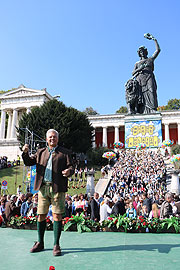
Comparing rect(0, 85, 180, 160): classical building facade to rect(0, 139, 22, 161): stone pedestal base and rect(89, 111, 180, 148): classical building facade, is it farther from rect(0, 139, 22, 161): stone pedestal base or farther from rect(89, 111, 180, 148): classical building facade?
rect(0, 139, 22, 161): stone pedestal base

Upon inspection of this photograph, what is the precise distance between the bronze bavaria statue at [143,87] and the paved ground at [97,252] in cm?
2090

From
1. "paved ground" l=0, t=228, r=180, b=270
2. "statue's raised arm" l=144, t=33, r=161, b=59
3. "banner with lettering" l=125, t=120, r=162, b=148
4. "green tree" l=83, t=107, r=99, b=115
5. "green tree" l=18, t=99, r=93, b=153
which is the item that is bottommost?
"paved ground" l=0, t=228, r=180, b=270

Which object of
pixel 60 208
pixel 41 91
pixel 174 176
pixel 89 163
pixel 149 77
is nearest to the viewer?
pixel 60 208

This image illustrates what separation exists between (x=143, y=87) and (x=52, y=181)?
23.4 m

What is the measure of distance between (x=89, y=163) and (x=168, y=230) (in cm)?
3826

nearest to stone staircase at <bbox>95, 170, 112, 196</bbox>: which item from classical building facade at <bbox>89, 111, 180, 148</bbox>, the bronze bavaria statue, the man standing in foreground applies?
the bronze bavaria statue

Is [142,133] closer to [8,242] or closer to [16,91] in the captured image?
[8,242]

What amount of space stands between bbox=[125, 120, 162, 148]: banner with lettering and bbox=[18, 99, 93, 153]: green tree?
1822 centimetres

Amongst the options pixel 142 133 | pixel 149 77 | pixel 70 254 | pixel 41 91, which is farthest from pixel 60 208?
pixel 41 91

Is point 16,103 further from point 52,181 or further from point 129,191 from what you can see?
point 52,181

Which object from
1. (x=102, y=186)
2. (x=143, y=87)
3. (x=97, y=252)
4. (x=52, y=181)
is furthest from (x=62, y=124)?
(x=97, y=252)

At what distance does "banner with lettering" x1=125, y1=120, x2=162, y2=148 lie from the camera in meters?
22.7

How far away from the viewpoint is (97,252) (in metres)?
3.55

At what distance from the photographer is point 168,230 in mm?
5215
